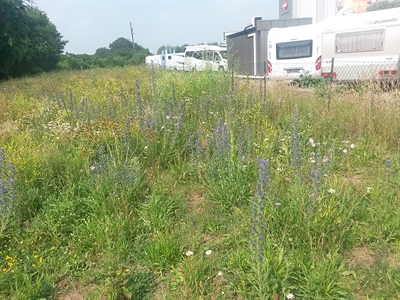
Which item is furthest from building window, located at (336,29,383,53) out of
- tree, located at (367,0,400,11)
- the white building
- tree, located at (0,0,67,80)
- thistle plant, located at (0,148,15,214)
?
tree, located at (0,0,67,80)

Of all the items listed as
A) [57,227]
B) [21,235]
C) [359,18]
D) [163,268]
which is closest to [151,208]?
[163,268]

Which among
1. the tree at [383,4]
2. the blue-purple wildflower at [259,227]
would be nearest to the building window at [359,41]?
the blue-purple wildflower at [259,227]

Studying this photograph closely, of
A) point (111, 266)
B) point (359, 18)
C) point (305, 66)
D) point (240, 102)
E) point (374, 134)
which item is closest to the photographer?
point (111, 266)

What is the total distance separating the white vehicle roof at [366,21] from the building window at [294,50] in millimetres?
1233

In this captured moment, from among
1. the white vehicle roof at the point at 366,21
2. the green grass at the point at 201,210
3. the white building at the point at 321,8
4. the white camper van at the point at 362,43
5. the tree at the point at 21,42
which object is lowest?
the green grass at the point at 201,210

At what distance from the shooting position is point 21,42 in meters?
23.9

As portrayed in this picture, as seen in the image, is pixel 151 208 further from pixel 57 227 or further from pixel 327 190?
pixel 327 190

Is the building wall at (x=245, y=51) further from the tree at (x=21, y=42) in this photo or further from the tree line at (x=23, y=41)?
the tree at (x=21, y=42)

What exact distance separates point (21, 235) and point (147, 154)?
1.77 m

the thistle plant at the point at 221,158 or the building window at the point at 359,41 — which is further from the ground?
the building window at the point at 359,41

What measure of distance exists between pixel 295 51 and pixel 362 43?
11.7 ft

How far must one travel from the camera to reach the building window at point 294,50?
543 inches

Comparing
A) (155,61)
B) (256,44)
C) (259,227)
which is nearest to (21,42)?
(155,61)

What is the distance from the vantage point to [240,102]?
568 cm
